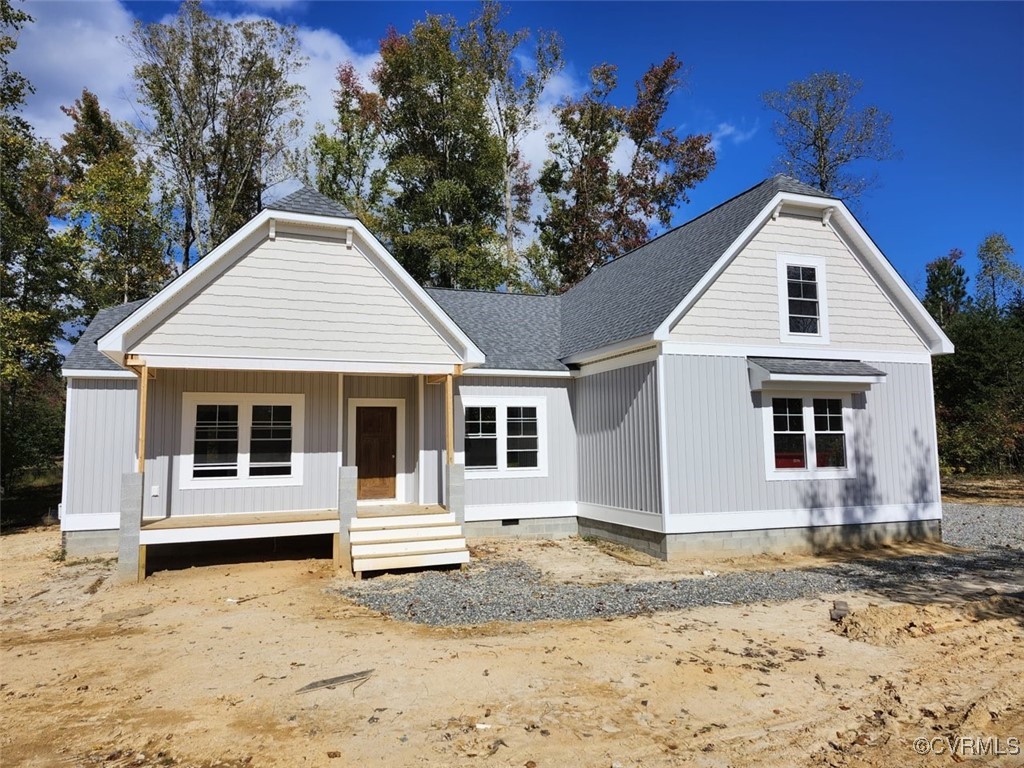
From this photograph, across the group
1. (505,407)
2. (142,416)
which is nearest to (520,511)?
(505,407)

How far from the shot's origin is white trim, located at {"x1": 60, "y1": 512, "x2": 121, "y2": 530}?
41.2ft

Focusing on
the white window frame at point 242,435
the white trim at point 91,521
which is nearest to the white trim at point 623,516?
the white window frame at point 242,435

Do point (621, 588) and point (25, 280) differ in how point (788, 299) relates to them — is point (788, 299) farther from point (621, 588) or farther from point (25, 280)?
point (25, 280)

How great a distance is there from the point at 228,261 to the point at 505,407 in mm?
6194

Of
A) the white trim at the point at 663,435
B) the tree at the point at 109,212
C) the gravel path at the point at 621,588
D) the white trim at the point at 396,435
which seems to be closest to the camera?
the gravel path at the point at 621,588

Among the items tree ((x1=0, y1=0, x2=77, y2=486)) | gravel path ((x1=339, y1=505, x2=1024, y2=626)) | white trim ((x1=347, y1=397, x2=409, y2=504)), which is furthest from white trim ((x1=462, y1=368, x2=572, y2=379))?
tree ((x1=0, y1=0, x2=77, y2=486))

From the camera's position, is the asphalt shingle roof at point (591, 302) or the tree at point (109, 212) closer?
the asphalt shingle roof at point (591, 302)

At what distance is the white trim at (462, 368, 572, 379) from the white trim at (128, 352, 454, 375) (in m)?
1.83

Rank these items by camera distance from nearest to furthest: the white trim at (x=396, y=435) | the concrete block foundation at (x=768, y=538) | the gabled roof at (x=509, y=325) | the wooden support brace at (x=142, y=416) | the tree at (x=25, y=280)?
the wooden support brace at (x=142, y=416) → the concrete block foundation at (x=768, y=538) → the white trim at (x=396, y=435) → the gabled roof at (x=509, y=325) → the tree at (x=25, y=280)

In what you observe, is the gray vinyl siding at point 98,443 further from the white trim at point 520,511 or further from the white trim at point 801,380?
the white trim at point 801,380

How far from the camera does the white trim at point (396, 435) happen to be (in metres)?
13.2

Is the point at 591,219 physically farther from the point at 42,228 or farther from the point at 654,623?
the point at 654,623

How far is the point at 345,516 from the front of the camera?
440 inches

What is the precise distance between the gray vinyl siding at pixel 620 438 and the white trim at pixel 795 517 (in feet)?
2.31
